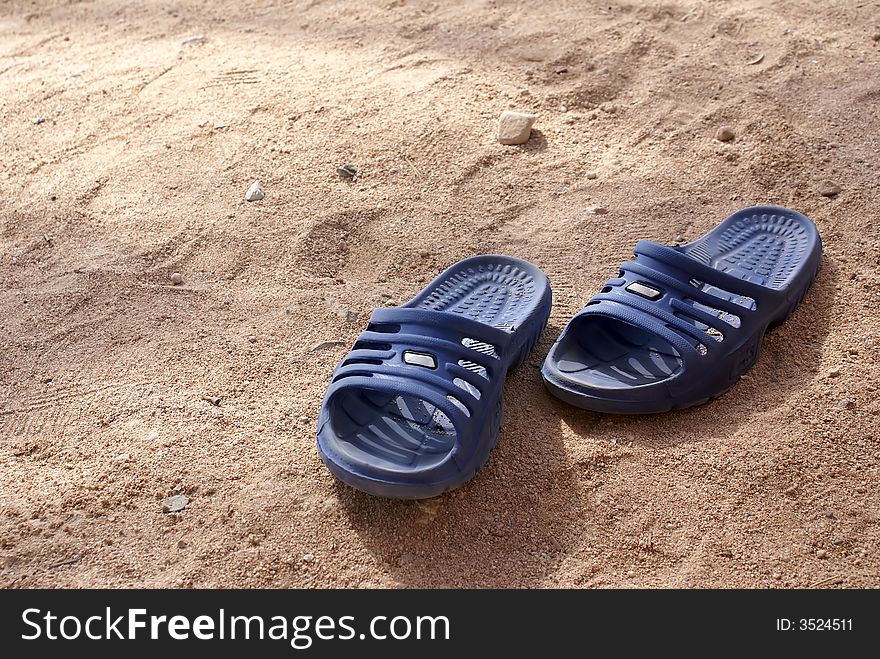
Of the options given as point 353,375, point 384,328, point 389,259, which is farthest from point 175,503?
point 389,259

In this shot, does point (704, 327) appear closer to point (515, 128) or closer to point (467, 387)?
point (467, 387)

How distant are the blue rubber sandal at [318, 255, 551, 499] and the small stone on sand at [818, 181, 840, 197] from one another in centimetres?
110

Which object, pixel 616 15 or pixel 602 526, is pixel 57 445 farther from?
pixel 616 15

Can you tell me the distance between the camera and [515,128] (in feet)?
9.49

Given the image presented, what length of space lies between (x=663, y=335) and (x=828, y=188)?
103cm

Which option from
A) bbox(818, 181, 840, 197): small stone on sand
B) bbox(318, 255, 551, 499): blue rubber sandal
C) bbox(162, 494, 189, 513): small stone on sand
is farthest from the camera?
bbox(818, 181, 840, 197): small stone on sand

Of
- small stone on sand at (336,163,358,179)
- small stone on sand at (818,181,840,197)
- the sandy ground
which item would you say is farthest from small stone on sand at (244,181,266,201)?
small stone on sand at (818,181,840,197)

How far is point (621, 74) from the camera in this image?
10.3ft

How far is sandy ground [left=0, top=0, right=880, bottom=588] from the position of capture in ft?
5.48

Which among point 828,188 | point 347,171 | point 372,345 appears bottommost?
point 828,188

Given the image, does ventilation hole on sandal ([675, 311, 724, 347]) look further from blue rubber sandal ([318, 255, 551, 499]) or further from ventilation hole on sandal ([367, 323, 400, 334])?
ventilation hole on sandal ([367, 323, 400, 334])
